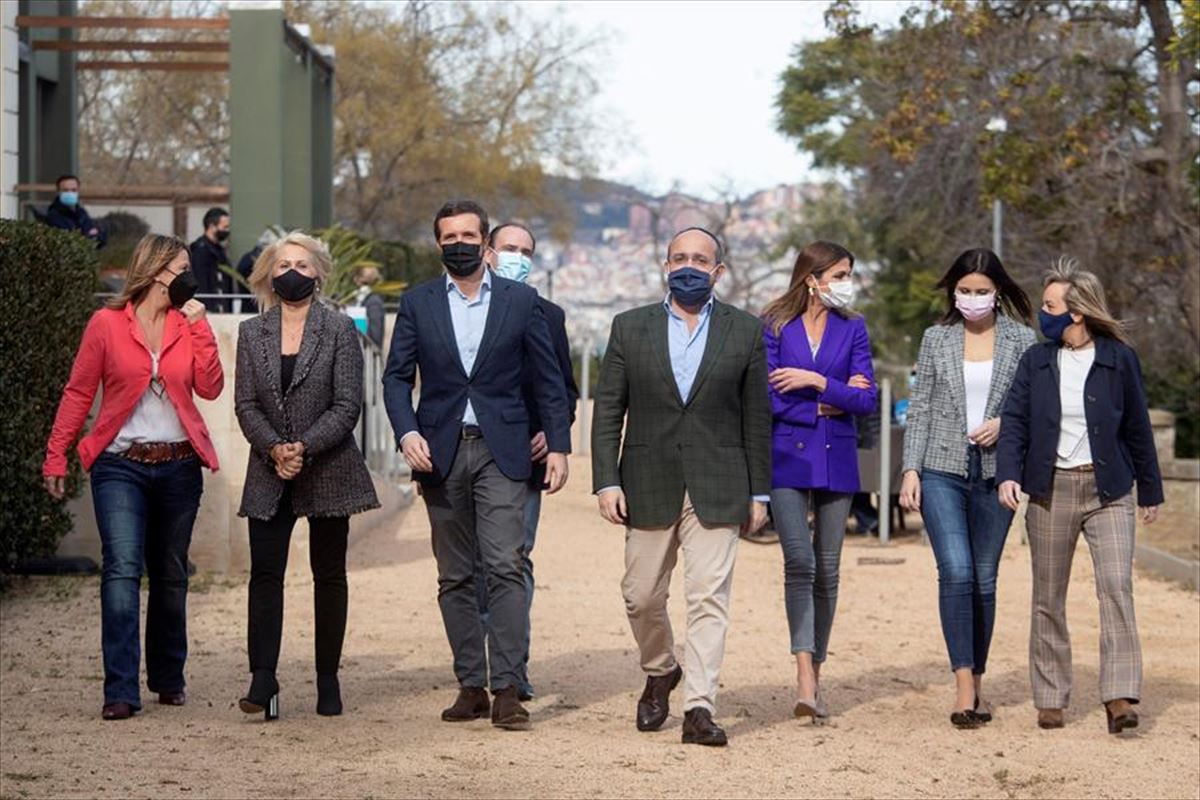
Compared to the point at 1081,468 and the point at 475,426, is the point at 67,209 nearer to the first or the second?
the point at 475,426

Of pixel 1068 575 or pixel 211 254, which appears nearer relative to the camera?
pixel 1068 575

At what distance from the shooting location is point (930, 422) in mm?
9680

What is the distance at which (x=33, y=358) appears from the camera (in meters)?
12.7

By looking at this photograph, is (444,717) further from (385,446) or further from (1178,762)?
(385,446)

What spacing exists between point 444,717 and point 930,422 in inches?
96.1

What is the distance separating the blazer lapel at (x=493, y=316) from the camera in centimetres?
902

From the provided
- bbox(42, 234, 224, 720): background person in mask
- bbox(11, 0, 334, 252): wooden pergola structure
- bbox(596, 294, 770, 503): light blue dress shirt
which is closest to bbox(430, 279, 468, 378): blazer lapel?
bbox(596, 294, 770, 503): light blue dress shirt

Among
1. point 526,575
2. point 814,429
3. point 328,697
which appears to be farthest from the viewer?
point 526,575

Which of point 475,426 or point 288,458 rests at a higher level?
point 475,426

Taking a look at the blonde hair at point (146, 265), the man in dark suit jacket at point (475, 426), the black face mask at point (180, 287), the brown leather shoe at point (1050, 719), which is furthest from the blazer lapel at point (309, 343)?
the brown leather shoe at point (1050, 719)

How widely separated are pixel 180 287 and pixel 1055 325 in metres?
3.71

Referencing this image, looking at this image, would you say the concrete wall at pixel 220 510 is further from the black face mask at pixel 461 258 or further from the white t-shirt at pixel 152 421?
the black face mask at pixel 461 258

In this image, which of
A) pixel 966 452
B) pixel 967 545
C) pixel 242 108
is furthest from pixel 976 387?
pixel 242 108

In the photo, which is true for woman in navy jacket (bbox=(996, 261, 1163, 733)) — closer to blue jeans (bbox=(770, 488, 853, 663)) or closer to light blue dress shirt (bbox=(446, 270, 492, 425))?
blue jeans (bbox=(770, 488, 853, 663))
